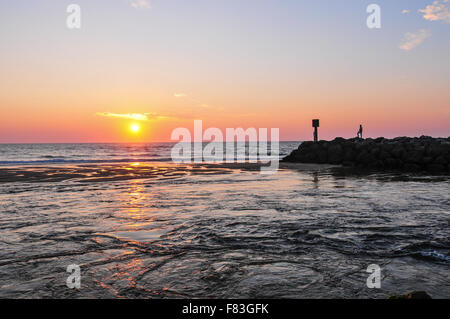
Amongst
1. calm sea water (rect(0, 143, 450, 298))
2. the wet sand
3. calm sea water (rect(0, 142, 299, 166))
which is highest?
calm sea water (rect(0, 142, 299, 166))

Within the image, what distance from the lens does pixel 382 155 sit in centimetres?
2262

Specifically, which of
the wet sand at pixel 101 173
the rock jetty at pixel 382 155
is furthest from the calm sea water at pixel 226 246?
the rock jetty at pixel 382 155

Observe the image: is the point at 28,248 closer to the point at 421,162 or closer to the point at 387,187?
the point at 387,187

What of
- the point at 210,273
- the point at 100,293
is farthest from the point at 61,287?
the point at 210,273

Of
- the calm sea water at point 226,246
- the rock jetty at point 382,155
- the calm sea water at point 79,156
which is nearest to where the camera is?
the calm sea water at point 226,246

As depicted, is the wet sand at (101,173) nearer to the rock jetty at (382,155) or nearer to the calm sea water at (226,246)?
the rock jetty at (382,155)

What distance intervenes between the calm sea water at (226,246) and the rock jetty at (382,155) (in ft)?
40.9

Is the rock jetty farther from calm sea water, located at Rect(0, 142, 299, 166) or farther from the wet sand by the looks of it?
calm sea water, located at Rect(0, 142, 299, 166)

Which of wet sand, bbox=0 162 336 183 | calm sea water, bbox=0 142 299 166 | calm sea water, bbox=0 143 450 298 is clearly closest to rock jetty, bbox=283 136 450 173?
wet sand, bbox=0 162 336 183

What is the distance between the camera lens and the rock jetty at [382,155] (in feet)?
66.4

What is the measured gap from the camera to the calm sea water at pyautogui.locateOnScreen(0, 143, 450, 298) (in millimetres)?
3768

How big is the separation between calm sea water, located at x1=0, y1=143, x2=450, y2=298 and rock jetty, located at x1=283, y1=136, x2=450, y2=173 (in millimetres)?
12471
